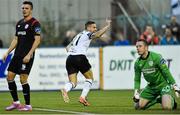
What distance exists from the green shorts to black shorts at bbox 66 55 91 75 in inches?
90.5

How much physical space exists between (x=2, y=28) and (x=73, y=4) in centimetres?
294

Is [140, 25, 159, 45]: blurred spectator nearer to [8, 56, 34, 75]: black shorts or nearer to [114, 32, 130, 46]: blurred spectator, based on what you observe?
[114, 32, 130, 46]: blurred spectator

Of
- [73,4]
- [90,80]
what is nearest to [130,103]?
[90,80]

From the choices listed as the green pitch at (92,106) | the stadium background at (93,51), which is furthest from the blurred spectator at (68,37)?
the green pitch at (92,106)

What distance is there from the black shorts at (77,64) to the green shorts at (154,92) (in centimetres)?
230

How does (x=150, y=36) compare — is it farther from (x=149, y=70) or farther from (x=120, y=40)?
(x=149, y=70)

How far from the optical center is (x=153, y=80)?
16.4 metres

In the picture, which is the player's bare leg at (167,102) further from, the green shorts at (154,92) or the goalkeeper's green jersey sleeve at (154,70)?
the goalkeeper's green jersey sleeve at (154,70)

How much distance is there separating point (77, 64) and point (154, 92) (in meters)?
2.64

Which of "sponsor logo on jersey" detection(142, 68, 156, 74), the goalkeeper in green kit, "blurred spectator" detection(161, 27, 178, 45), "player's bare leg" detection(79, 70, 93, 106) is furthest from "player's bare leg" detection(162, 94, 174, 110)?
"blurred spectator" detection(161, 27, 178, 45)

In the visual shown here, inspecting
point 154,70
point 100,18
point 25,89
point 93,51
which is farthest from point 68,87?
point 100,18

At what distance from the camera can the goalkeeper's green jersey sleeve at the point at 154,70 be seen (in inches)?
637

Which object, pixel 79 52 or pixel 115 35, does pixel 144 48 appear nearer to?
pixel 79 52

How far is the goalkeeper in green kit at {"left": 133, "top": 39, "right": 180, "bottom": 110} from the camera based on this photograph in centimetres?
1608
